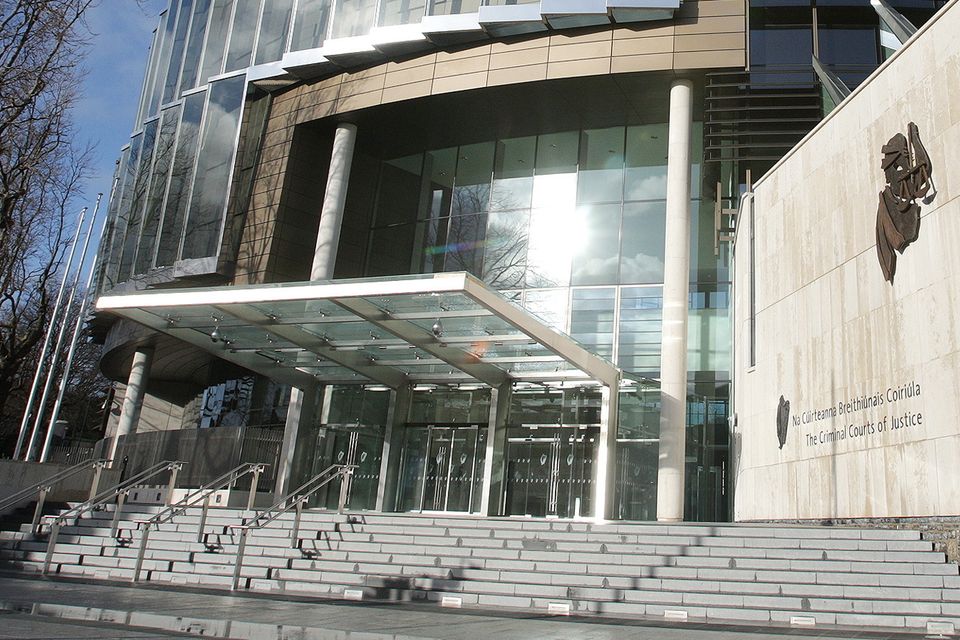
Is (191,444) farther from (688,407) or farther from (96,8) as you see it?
(96,8)

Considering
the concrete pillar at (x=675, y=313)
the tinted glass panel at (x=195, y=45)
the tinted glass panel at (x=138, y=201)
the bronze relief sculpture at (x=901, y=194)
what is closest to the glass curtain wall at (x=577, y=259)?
the concrete pillar at (x=675, y=313)

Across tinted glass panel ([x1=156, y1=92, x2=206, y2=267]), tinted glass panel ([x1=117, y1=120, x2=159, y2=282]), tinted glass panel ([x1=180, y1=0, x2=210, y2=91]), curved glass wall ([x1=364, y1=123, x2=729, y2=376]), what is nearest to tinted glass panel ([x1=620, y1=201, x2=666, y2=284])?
curved glass wall ([x1=364, y1=123, x2=729, y2=376])

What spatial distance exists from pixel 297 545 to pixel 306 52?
52.0 feet

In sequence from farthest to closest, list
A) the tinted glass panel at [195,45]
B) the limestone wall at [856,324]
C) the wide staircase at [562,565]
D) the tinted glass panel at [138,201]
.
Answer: the tinted glass panel at [195,45] → the tinted glass panel at [138,201] → the limestone wall at [856,324] → the wide staircase at [562,565]

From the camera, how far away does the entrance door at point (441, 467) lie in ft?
69.7

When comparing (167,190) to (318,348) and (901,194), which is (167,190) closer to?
(318,348)

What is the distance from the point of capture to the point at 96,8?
9141 millimetres

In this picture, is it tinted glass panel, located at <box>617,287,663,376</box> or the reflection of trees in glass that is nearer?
tinted glass panel, located at <box>617,287,663,376</box>

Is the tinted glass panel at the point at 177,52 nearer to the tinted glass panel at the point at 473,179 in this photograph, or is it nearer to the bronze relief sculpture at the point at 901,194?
the tinted glass panel at the point at 473,179

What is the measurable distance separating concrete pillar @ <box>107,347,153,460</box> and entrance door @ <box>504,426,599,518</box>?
1767 centimetres

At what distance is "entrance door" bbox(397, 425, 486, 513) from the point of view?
21250mm

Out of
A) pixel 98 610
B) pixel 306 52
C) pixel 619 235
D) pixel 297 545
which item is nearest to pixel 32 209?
pixel 297 545

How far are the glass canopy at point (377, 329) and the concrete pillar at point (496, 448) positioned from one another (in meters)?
0.49

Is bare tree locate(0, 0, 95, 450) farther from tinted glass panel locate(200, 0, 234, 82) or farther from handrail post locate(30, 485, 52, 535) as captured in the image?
tinted glass panel locate(200, 0, 234, 82)
